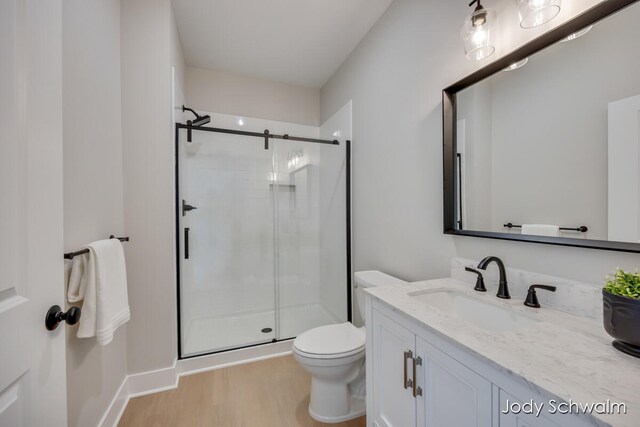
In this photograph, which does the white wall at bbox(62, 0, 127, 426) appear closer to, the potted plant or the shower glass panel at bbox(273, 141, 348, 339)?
the shower glass panel at bbox(273, 141, 348, 339)

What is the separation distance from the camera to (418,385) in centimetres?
89

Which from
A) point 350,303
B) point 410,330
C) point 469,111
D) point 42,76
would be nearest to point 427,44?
point 469,111

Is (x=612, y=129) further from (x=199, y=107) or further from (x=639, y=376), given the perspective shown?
(x=199, y=107)

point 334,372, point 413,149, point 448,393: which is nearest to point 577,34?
point 413,149

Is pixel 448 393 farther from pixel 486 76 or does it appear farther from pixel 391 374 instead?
pixel 486 76

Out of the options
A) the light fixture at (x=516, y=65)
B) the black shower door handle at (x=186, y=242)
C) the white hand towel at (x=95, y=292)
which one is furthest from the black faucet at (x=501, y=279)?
the black shower door handle at (x=186, y=242)

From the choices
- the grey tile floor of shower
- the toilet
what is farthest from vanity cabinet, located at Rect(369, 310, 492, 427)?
the grey tile floor of shower

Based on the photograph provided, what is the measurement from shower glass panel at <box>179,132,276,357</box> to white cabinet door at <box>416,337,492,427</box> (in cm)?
171

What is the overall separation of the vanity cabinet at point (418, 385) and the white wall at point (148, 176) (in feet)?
4.78

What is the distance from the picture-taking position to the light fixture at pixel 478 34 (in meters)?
1.12

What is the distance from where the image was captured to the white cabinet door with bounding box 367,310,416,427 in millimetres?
939

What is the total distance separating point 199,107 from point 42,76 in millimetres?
2218

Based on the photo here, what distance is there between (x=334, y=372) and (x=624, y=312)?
1.25 metres

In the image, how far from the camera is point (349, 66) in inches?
95.3
